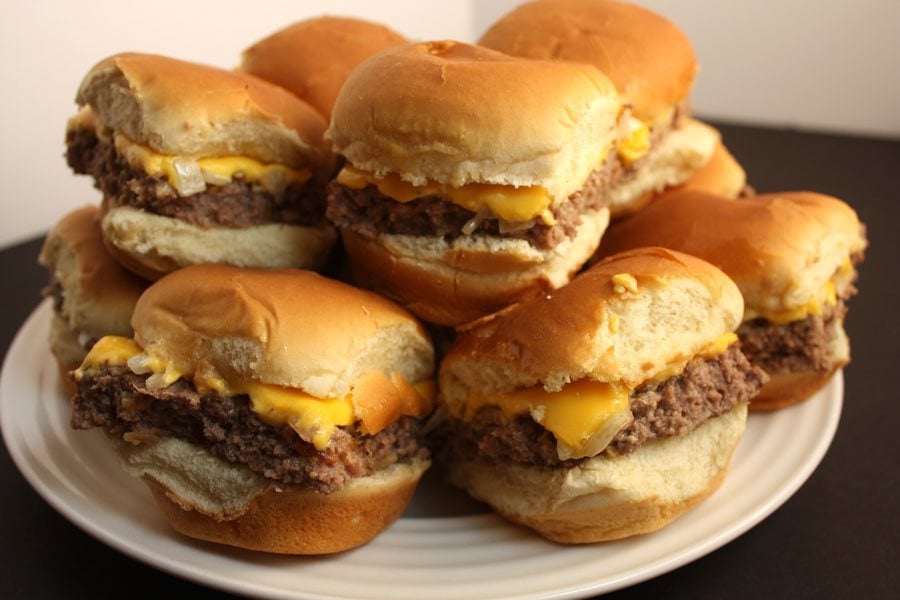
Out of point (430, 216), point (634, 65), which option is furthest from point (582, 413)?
point (634, 65)

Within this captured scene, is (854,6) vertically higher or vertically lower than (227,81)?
lower

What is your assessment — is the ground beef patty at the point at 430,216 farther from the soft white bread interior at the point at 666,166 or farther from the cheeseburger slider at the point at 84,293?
the cheeseburger slider at the point at 84,293

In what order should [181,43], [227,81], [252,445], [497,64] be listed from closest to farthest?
[252,445] < [497,64] < [227,81] < [181,43]

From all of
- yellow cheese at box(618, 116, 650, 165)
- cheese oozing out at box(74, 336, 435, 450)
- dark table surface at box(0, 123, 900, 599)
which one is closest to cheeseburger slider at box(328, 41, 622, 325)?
yellow cheese at box(618, 116, 650, 165)

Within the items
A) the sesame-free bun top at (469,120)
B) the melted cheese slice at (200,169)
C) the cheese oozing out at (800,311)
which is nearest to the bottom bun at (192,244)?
the melted cheese slice at (200,169)

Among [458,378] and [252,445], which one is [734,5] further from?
[252,445]

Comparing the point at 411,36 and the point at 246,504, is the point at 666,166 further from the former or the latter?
the point at 411,36

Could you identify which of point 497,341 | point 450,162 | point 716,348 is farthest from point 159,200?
point 716,348
